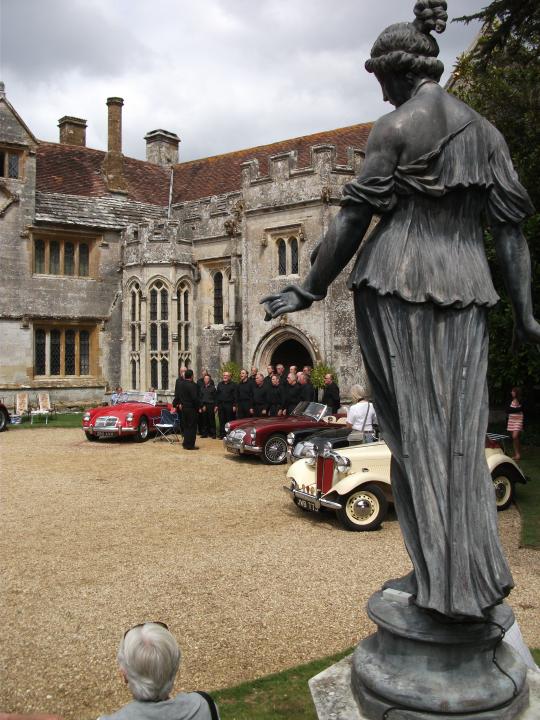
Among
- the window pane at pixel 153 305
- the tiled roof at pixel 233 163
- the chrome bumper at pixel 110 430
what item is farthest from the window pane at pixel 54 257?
the chrome bumper at pixel 110 430

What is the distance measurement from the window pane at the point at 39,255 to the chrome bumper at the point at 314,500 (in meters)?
19.3

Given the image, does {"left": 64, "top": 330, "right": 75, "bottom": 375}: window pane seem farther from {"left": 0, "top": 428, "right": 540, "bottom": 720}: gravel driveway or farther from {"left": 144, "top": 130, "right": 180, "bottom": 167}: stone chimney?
{"left": 0, "top": 428, "right": 540, "bottom": 720}: gravel driveway

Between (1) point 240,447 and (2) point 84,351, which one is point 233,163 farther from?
(1) point 240,447

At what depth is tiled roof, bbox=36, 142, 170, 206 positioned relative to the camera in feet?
91.6

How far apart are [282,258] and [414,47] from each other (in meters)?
20.0

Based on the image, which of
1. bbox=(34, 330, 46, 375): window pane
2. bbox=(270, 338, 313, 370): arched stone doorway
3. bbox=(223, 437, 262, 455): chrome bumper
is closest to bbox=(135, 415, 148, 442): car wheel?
bbox=(223, 437, 262, 455): chrome bumper

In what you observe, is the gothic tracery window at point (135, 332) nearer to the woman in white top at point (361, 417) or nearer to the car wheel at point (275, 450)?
the car wheel at point (275, 450)

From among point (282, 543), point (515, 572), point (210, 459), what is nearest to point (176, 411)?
point (210, 459)

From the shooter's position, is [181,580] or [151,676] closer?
[151,676]

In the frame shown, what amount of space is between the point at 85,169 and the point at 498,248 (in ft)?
96.4

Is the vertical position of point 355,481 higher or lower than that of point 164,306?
lower

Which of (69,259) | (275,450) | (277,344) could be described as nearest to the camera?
(275,450)

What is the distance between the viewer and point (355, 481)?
344 inches

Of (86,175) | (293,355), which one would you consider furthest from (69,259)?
(293,355)
